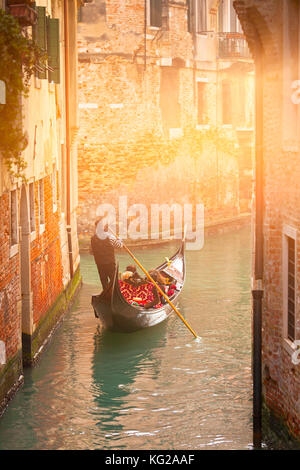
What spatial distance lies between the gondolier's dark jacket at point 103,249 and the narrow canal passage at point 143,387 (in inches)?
40.3

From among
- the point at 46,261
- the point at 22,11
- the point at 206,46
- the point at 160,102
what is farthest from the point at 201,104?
the point at 22,11

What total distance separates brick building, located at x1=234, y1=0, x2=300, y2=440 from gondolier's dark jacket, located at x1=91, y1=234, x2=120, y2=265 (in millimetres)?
5087

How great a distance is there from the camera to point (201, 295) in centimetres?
1537

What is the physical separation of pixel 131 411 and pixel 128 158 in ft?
41.2

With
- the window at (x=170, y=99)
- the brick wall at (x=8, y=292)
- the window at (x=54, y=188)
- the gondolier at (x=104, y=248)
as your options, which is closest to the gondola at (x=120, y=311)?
the gondolier at (x=104, y=248)

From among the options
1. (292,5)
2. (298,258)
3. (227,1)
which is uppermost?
(227,1)

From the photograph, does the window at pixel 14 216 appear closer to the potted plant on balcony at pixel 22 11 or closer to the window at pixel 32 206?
the window at pixel 32 206

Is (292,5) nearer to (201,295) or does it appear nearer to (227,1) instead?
(201,295)

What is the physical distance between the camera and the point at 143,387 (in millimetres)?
9766

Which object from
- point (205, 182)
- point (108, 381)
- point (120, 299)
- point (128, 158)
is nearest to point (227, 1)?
point (205, 182)

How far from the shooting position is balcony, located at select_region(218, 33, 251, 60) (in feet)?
79.1

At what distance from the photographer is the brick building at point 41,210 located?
28.4ft

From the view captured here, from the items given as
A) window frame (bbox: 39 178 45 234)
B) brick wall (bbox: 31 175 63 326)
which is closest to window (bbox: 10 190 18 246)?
brick wall (bbox: 31 175 63 326)

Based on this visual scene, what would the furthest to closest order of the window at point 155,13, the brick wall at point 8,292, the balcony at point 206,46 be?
the balcony at point 206,46 → the window at point 155,13 → the brick wall at point 8,292
